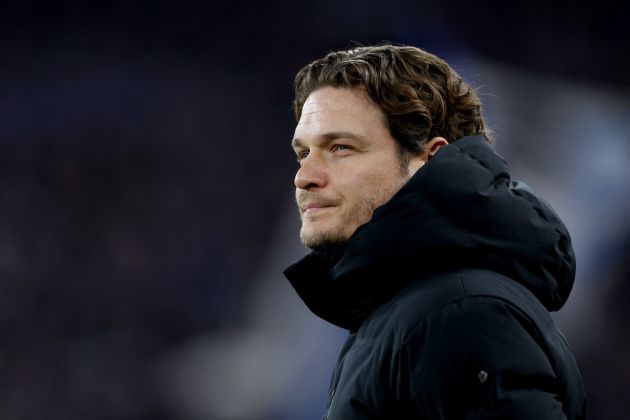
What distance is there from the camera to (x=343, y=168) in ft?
3.54

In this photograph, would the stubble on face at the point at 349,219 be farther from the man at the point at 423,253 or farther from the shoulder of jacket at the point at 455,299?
the shoulder of jacket at the point at 455,299

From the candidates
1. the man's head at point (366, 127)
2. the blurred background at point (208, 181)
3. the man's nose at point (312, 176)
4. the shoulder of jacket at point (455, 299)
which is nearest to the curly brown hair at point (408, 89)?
the man's head at point (366, 127)

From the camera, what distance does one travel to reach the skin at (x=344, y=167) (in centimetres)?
106

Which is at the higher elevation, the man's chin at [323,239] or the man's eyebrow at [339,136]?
the man's eyebrow at [339,136]

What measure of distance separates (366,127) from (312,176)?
103 millimetres

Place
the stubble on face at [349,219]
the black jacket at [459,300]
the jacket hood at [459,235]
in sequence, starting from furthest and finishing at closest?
the stubble on face at [349,219] → the jacket hood at [459,235] → the black jacket at [459,300]

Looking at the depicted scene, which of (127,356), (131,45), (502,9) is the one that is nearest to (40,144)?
(131,45)

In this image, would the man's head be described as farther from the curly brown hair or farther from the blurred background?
the blurred background

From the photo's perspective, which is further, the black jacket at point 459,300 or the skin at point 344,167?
the skin at point 344,167

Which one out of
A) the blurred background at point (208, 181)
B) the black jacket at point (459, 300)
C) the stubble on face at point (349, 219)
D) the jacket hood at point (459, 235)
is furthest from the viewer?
the blurred background at point (208, 181)

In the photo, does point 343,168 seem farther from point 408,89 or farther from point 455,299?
point 455,299

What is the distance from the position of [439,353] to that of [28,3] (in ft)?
9.81

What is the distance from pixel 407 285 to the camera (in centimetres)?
91

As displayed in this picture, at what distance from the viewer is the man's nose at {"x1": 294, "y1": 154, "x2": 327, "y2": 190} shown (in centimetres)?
108
